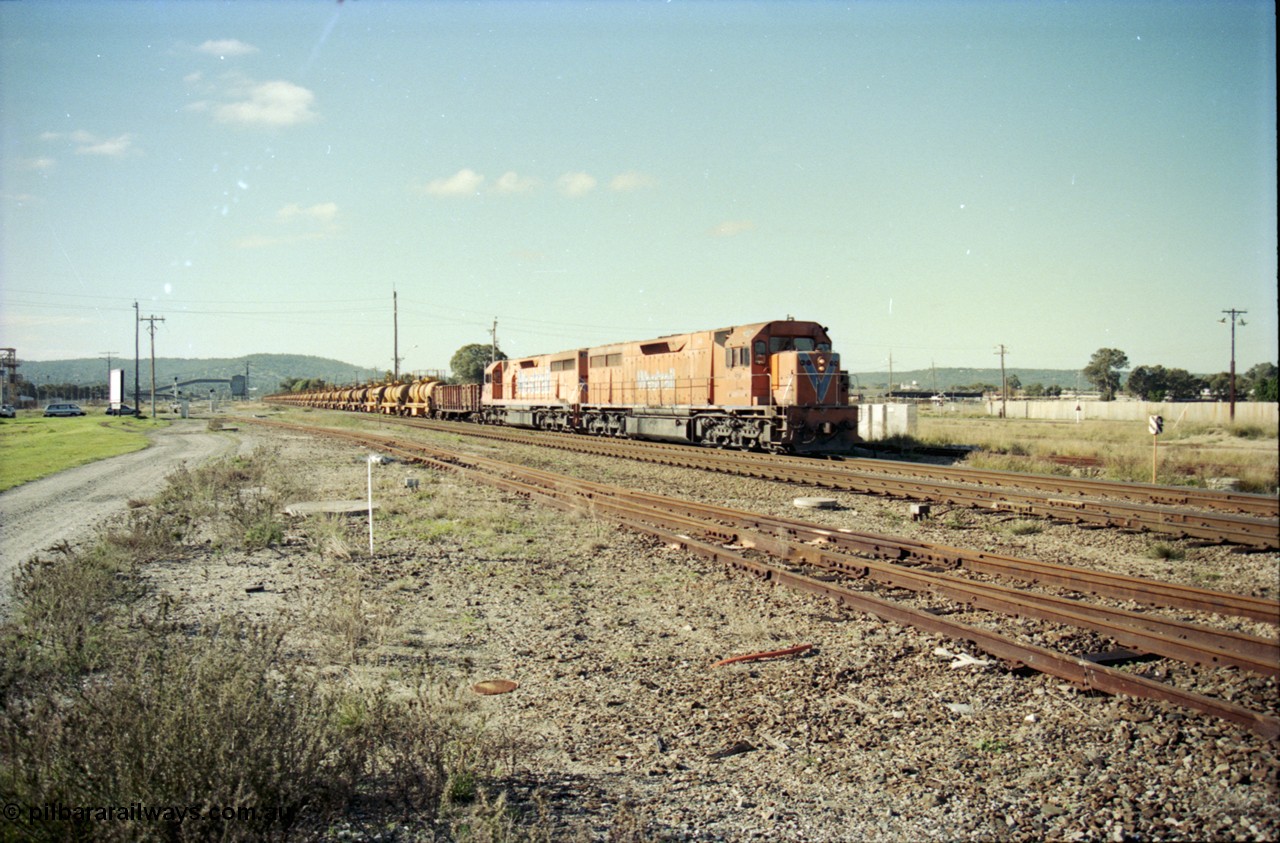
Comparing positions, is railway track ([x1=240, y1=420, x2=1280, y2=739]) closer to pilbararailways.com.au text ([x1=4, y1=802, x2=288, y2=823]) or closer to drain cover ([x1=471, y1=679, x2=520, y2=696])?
drain cover ([x1=471, y1=679, x2=520, y2=696])

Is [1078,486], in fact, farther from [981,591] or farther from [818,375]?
[981,591]

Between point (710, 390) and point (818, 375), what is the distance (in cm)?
405

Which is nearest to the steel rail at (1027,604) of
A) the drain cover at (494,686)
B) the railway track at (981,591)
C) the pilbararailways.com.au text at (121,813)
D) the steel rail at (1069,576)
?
the railway track at (981,591)

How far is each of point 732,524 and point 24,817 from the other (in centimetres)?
991

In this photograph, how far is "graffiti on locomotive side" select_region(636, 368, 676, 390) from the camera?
26.8m

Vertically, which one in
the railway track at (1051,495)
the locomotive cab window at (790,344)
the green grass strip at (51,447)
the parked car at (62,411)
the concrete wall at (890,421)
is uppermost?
Result: the locomotive cab window at (790,344)

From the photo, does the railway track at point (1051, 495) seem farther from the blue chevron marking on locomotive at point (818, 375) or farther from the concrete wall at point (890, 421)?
the concrete wall at point (890, 421)

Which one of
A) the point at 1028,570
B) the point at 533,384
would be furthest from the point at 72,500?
the point at 533,384

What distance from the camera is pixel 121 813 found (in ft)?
10.8

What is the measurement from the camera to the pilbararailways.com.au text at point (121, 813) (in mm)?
3223

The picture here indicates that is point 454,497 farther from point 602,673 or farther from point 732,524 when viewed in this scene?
point 602,673

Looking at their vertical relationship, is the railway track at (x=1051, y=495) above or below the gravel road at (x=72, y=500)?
above

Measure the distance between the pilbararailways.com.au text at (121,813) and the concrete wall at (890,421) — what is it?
90.9 ft

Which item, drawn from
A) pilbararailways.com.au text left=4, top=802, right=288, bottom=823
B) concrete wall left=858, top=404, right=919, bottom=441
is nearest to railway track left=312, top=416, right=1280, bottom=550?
pilbararailways.com.au text left=4, top=802, right=288, bottom=823
